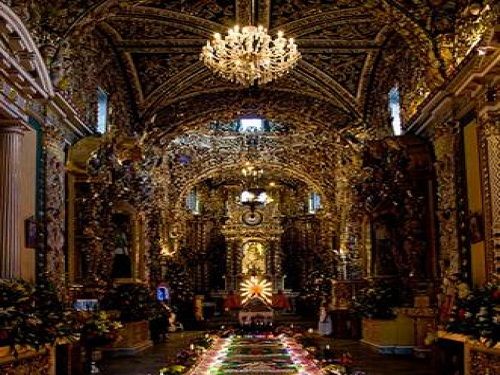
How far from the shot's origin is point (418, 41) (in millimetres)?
13297

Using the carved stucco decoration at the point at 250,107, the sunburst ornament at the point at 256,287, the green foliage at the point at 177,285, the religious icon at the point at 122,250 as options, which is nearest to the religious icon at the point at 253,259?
the sunburst ornament at the point at 256,287

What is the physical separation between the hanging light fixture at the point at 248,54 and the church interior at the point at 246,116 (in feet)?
0.12

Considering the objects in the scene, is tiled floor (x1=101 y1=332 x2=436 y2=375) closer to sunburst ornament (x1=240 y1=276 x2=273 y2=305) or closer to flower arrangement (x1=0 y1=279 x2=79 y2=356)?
flower arrangement (x1=0 y1=279 x2=79 y2=356)

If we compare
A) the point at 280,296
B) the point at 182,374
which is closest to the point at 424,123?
the point at 182,374

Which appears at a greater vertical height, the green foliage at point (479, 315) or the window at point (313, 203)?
the window at point (313, 203)

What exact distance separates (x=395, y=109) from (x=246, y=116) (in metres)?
4.87

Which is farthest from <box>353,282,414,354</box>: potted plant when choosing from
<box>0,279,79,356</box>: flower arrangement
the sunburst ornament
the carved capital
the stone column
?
the sunburst ornament

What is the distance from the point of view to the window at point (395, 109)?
57.4ft

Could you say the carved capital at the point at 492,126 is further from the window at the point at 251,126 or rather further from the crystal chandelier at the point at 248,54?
the window at the point at 251,126

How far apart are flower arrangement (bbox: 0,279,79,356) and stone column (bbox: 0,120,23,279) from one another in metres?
0.51

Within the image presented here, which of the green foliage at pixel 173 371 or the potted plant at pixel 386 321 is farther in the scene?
the potted plant at pixel 386 321

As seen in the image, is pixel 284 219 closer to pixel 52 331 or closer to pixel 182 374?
pixel 182 374

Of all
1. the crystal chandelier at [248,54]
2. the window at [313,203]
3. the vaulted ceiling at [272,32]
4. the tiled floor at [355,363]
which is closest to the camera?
the tiled floor at [355,363]

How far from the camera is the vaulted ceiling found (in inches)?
512
